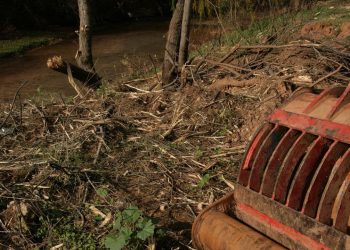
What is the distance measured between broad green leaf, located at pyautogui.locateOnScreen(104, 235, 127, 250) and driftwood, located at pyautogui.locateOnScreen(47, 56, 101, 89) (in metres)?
4.79

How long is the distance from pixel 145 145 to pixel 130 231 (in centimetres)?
217

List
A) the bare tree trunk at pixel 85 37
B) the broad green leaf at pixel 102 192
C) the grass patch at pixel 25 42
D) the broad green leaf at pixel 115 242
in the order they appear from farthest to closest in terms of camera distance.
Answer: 1. the grass patch at pixel 25 42
2. the bare tree trunk at pixel 85 37
3. the broad green leaf at pixel 102 192
4. the broad green leaf at pixel 115 242

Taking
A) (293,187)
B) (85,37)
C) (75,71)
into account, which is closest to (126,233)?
(293,187)

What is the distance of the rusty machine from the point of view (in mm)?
3430

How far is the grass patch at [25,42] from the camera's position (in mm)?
18594

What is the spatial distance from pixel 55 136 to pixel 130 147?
3.21ft

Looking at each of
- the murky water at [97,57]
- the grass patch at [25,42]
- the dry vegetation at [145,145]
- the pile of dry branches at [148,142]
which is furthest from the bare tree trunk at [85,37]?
the grass patch at [25,42]

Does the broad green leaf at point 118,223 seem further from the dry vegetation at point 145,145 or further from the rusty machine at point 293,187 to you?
the rusty machine at point 293,187

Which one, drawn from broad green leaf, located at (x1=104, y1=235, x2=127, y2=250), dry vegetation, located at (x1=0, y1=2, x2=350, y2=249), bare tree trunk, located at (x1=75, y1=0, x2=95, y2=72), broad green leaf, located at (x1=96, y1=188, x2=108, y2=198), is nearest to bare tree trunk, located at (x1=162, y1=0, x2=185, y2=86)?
dry vegetation, located at (x1=0, y1=2, x2=350, y2=249)

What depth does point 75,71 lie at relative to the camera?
8969 mm

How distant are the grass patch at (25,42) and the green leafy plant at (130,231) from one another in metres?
14.9

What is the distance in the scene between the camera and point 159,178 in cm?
573

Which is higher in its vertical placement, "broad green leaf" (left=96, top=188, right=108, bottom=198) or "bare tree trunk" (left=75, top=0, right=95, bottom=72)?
"bare tree trunk" (left=75, top=0, right=95, bottom=72)

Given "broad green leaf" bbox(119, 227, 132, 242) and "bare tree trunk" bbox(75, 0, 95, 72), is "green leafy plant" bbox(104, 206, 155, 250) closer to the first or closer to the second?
"broad green leaf" bbox(119, 227, 132, 242)
